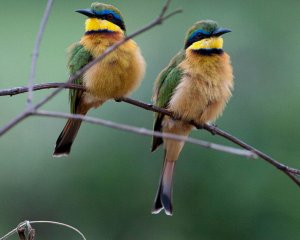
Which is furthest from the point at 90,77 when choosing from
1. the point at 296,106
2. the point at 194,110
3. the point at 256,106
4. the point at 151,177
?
the point at 296,106

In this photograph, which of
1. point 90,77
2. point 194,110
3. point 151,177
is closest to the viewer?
point 90,77

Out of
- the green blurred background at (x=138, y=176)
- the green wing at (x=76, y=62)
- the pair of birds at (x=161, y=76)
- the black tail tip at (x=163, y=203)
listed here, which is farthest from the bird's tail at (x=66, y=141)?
the green blurred background at (x=138, y=176)

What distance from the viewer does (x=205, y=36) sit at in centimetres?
233

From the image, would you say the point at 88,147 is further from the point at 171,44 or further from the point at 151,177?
the point at 171,44

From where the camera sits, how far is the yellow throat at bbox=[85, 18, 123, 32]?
2.32 m

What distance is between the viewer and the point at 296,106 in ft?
11.6

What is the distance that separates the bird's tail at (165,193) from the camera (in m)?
2.42

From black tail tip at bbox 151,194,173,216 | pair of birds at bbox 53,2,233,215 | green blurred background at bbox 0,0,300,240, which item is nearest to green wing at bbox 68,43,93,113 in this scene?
pair of birds at bbox 53,2,233,215

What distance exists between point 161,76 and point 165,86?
0.25 feet

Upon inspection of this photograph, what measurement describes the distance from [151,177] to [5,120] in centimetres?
70

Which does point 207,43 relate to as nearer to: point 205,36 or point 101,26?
point 205,36

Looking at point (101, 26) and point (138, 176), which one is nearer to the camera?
point (101, 26)

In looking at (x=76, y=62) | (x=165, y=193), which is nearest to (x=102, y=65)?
(x=76, y=62)

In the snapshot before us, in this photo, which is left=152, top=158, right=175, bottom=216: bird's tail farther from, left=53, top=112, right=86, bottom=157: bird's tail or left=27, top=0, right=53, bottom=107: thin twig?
left=27, top=0, right=53, bottom=107: thin twig
